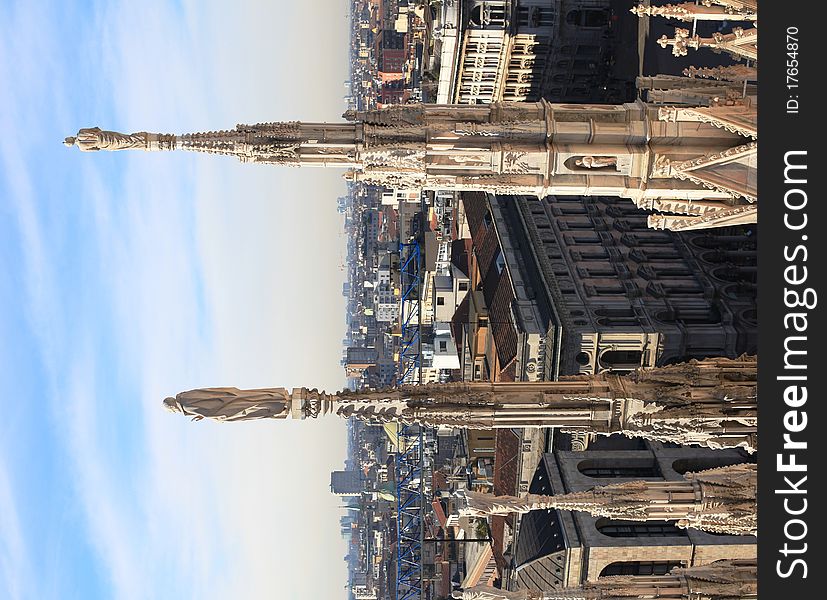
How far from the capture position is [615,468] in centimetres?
4975

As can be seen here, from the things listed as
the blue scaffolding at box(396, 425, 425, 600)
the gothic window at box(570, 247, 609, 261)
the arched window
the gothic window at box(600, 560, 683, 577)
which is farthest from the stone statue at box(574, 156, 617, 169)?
the arched window

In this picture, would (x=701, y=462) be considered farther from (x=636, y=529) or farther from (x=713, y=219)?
(x=713, y=219)

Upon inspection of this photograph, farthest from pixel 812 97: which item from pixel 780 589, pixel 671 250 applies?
pixel 671 250

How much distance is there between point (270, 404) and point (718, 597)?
16.2m

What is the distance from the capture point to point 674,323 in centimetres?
5194

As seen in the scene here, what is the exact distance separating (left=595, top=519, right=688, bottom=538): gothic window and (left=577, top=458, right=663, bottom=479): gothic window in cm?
469

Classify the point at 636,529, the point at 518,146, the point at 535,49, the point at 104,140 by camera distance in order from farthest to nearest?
the point at 535,49 < the point at 636,529 < the point at 104,140 < the point at 518,146

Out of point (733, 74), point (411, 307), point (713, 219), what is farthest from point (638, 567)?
point (411, 307)

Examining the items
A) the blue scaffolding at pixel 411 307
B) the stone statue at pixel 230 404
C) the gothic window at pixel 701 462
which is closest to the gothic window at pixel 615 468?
the gothic window at pixel 701 462

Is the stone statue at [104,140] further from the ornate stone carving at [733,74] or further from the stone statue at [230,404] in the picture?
the ornate stone carving at [733,74]

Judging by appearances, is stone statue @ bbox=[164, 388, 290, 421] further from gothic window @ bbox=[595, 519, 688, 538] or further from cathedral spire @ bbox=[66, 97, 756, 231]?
gothic window @ bbox=[595, 519, 688, 538]

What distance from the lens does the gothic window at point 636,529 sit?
1705 inches

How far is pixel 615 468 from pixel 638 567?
7464mm

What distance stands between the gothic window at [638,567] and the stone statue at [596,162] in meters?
29.1
